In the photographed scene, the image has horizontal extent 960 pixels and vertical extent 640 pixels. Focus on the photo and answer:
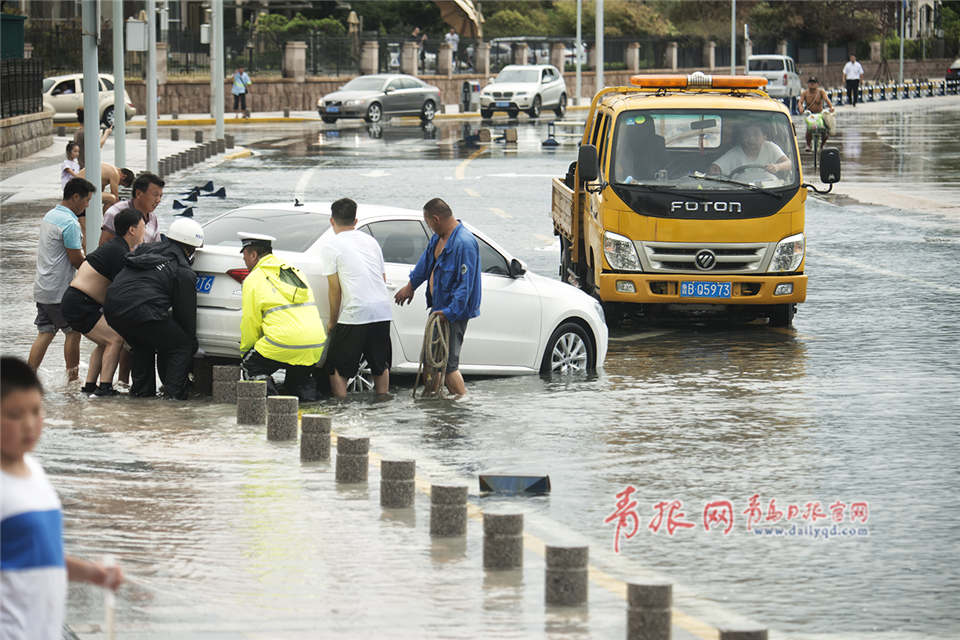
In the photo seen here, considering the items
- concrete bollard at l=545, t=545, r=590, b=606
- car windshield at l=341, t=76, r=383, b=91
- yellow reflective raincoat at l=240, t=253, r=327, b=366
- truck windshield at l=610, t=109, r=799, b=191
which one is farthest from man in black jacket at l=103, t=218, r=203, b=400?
car windshield at l=341, t=76, r=383, b=91

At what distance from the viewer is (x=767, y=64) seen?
67.4m

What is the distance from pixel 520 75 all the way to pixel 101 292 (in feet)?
165

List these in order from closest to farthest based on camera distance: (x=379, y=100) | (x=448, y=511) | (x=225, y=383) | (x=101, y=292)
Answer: (x=448, y=511)
(x=225, y=383)
(x=101, y=292)
(x=379, y=100)

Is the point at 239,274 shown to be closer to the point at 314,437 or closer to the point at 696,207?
the point at 314,437

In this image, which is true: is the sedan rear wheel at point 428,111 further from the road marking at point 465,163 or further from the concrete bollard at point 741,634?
the concrete bollard at point 741,634

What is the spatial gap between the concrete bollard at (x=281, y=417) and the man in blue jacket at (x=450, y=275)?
173 centimetres

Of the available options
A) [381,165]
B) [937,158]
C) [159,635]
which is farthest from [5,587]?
[937,158]

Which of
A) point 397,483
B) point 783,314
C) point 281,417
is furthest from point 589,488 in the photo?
point 783,314

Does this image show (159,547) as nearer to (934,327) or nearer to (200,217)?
(934,327)

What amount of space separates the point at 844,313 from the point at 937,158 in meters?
26.0

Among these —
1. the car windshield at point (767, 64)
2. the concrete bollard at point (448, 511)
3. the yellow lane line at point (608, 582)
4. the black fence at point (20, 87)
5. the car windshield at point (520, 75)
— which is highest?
the car windshield at point (767, 64)

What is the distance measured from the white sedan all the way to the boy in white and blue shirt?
25.7 feet

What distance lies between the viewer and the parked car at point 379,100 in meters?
56.2

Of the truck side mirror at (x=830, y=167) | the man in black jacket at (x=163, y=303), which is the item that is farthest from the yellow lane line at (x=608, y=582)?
the truck side mirror at (x=830, y=167)
